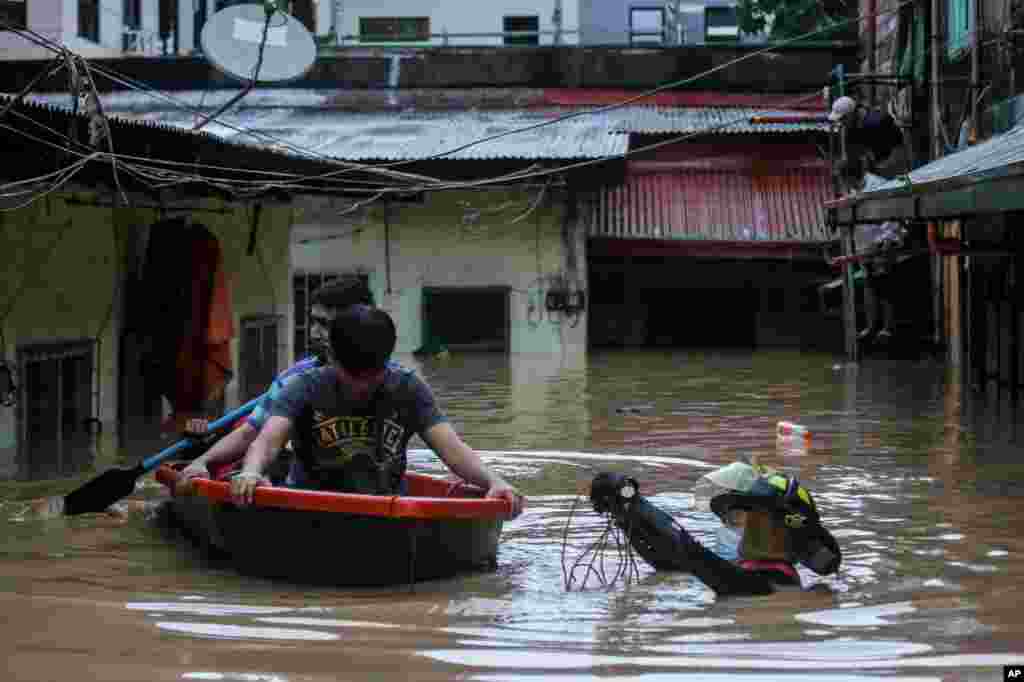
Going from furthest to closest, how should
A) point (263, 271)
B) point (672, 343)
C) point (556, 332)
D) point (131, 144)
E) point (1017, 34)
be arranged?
point (672, 343) → point (556, 332) → point (263, 271) → point (1017, 34) → point (131, 144)

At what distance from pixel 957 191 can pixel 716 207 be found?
15.2m

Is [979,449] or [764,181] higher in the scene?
[764,181]

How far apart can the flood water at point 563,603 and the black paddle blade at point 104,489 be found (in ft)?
0.45

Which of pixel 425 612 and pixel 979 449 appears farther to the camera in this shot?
pixel 979 449

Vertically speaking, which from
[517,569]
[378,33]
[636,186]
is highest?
[378,33]

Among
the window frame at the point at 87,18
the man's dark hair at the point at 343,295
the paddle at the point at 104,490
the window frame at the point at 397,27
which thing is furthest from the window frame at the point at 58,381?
the window frame at the point at 397,27

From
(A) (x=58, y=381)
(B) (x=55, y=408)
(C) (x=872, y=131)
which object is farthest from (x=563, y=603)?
(C) (x=872, y=131)

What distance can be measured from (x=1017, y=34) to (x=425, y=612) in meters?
11.8

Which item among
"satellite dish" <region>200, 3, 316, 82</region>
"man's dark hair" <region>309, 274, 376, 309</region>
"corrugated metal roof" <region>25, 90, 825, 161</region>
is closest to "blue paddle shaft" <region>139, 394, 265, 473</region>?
"man's dark hair" <region>309, 274, 376, 309</region>

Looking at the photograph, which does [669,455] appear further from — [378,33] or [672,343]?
[378,33]

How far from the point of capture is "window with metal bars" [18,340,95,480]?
12.6 m

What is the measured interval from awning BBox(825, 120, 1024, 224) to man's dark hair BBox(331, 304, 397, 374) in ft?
17.8

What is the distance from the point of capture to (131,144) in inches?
500

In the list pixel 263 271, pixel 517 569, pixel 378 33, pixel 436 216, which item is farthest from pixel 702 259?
pixel 517 569
